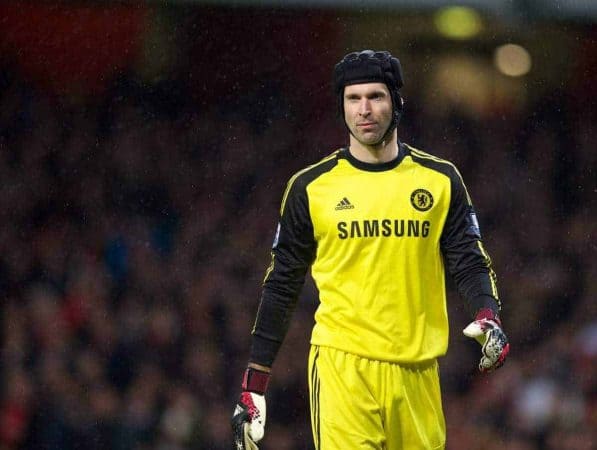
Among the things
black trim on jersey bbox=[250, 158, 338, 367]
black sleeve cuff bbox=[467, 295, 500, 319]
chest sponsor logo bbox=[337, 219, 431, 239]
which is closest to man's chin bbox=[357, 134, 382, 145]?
black trim on jersey bbox=[250, 158, 338, 367]

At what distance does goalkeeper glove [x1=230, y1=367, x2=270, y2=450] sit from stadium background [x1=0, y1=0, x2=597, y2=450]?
3.40 meters

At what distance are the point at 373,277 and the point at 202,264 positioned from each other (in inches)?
175

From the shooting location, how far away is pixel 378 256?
3439mm

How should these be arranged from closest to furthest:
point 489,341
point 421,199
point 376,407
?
point 489,341 < point 376,407 < point 421,199

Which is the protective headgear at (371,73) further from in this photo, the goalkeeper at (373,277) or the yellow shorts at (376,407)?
the yellow shorts at (376,407)

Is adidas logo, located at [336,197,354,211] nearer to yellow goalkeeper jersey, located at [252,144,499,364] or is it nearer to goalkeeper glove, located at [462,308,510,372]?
yellow goalkeeper jersey, located at [252,144,499,364]

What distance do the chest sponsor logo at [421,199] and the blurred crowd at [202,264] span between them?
3.72m

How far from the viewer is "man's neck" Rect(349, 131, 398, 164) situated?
355 centimetres

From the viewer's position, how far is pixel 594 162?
8.27 meters

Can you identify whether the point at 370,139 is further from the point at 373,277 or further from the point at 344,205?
the point at 373,277

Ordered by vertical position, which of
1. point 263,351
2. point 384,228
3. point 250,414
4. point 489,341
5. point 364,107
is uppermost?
point 364,107

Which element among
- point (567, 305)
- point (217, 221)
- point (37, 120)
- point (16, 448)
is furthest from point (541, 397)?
point (37, 120)

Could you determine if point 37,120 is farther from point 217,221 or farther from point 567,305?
point 567,305

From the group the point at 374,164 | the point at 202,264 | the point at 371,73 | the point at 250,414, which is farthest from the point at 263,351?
the point at 202,264
